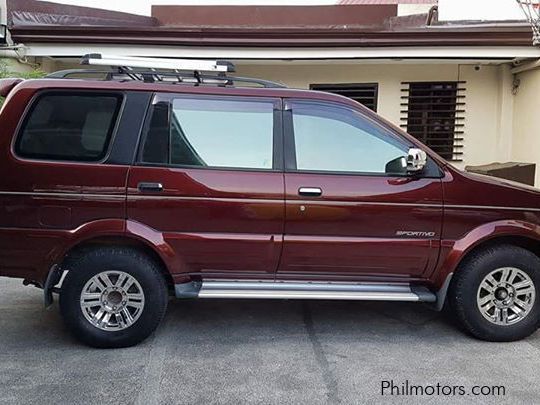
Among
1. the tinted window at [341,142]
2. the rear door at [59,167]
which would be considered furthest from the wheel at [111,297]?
the tinted window at [341,142]

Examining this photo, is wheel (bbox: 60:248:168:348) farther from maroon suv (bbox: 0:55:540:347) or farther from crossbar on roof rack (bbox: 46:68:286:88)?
crossbar on roof rack (bbox: 46:68:286:88)

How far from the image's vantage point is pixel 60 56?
900cm

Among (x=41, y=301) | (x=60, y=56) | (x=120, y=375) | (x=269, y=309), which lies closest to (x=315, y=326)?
(x=269, y=309)

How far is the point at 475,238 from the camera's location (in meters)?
4.34

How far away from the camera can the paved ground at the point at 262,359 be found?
11.8 feet

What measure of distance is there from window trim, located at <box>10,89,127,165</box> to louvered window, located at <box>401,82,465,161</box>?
275 inches

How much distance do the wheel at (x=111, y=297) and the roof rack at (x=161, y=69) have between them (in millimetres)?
1445

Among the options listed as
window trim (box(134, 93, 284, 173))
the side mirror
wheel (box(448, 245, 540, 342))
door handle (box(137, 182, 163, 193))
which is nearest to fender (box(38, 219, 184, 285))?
door handle (box(137, 182, 163, 193))

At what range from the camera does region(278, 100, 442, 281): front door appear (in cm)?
429

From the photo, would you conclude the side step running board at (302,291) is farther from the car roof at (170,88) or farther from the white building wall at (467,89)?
the white building wall at (467,89)

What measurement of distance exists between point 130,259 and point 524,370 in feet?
9.93

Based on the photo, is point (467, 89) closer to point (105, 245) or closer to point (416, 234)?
point (416, 234)

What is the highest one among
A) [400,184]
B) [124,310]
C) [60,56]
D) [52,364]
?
[60,56]

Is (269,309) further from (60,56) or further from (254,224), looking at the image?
(60,56)
